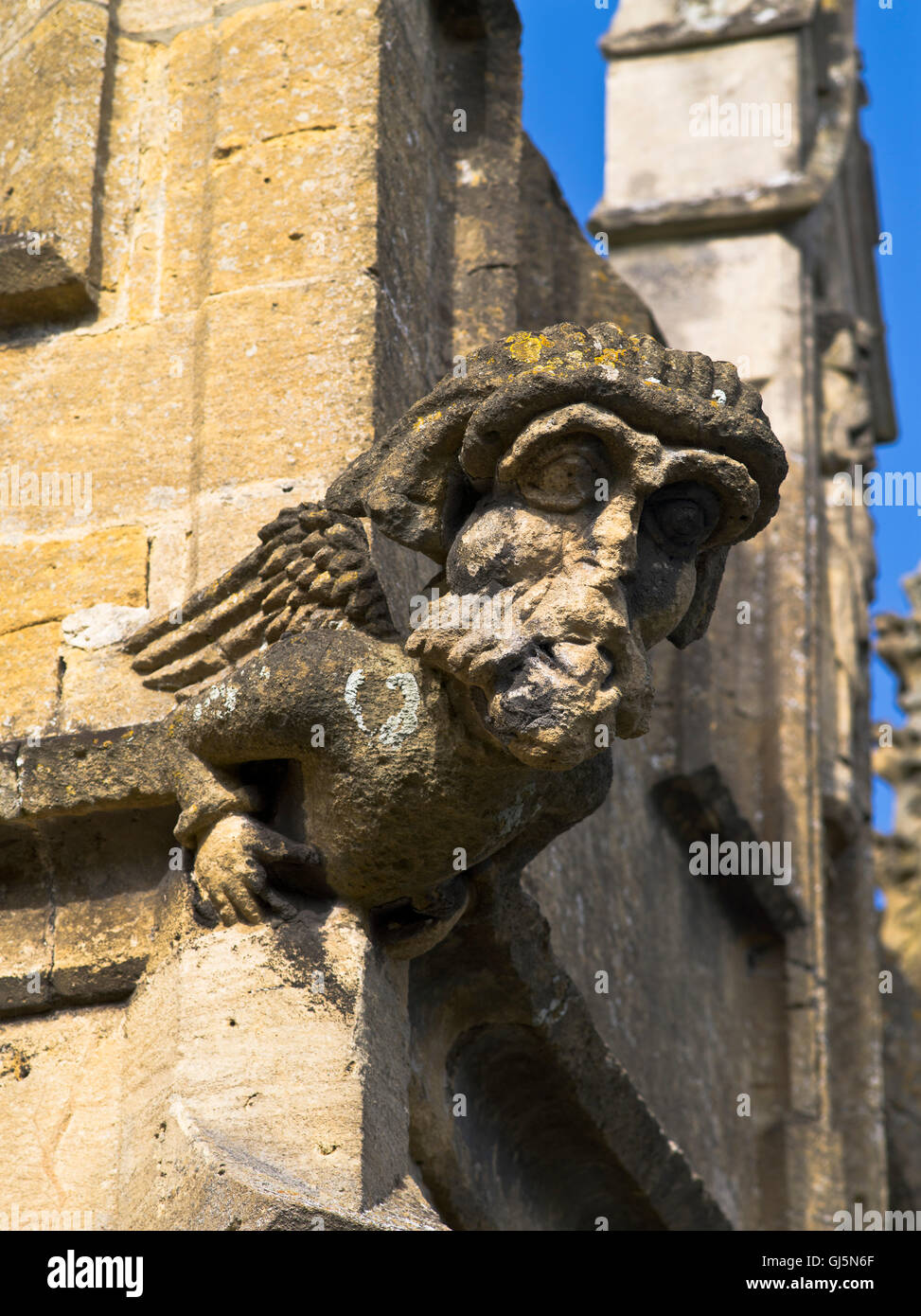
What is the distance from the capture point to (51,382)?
→ 15.3 ft

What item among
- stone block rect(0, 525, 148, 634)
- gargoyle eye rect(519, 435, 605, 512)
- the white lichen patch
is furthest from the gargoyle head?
stone block rect(0, 525, 148, 634)

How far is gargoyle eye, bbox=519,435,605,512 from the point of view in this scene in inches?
143

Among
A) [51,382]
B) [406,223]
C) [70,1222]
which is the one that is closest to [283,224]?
[406,223]

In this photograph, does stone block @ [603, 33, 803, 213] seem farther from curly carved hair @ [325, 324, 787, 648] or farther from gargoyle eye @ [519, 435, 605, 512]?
gargoyle eye @ [519, 435, 605, 512]

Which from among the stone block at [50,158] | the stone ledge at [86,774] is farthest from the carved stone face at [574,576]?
the stone block at [50,158]

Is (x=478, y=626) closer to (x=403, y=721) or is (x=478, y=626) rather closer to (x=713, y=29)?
(x=403, y=721)

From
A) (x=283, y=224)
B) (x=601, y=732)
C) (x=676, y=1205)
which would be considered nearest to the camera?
(x=601, y=732)

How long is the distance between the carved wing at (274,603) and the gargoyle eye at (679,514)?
488 millimetres

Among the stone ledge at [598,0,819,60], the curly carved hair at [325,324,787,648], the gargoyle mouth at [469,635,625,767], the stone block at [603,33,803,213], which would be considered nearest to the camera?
the gargoyle mouth at [469,635,625,767]

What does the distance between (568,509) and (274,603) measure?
0.65 meters

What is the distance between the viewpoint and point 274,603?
402 cm

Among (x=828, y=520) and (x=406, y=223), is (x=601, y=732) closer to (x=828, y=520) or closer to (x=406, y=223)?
(x=406, y=223)
